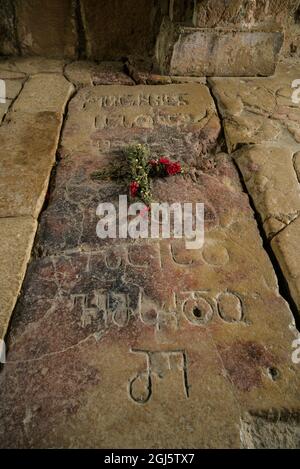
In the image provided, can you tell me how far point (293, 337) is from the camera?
4.55 ft

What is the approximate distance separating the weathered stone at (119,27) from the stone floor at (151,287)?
859 mm

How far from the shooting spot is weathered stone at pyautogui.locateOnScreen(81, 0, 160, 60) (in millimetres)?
2887

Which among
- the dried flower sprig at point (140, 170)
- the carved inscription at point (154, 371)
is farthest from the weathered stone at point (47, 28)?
the carved inscription at point (154, 371)

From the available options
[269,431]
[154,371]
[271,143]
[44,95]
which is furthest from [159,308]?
[44,95]

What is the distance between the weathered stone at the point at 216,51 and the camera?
2.66 m

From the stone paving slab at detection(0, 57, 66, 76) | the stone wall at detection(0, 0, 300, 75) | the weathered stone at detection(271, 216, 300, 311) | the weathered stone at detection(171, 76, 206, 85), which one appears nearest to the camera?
the weathered stone at detection(271, 216, 300, 311)

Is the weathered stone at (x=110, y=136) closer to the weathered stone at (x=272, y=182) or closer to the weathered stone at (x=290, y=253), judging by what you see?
the weathered stone at (x=272, y=182)

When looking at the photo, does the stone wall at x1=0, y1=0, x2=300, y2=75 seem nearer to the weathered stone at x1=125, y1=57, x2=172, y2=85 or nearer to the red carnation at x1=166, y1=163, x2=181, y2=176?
the weathered stone at x1=125, y1=57, x2=172, y2=85

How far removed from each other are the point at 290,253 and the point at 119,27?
8.20 ft

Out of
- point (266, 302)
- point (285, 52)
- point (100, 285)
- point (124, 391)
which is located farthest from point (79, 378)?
point (285, 52)

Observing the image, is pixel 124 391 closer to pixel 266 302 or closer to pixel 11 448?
pixel 11 448

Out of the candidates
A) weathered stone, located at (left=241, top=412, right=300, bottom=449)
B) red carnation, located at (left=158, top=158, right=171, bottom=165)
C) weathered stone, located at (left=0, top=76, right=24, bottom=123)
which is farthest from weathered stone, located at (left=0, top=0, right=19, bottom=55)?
weathered stone, located at (left=241, top=412, right=300, bottom=449)

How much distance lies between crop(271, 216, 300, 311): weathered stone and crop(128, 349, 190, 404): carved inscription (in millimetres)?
582

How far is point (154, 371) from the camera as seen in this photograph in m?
1.28
